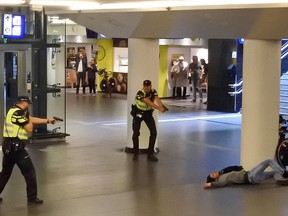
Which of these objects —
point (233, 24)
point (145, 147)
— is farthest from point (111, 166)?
point (233, 24)

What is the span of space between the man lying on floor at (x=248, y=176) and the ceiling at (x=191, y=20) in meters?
2.15

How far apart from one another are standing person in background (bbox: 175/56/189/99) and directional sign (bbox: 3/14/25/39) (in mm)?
12923

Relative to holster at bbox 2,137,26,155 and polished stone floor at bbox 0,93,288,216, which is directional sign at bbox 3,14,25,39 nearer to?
polished stone floor at bbox 0,93,288,216

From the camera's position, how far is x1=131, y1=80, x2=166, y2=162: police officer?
12.0 metres

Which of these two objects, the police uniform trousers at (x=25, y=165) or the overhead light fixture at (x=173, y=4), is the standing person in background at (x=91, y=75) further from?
the police uniform trousers at (x=25, y=165)

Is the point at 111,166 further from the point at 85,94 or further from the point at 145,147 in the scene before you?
the point at 85,94

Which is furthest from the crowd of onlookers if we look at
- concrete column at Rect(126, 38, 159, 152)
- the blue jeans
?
the blue jeans

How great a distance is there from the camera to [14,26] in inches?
504

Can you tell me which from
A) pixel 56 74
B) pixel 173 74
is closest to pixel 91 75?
pixel 173 74

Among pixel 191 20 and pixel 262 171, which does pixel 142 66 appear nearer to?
pixel 191 20

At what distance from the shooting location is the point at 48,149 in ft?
43.5

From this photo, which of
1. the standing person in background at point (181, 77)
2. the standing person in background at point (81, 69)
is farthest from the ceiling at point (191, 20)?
the standing person in background at point (81, 69)

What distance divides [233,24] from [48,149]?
17.5ft

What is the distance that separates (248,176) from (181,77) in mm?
15603
